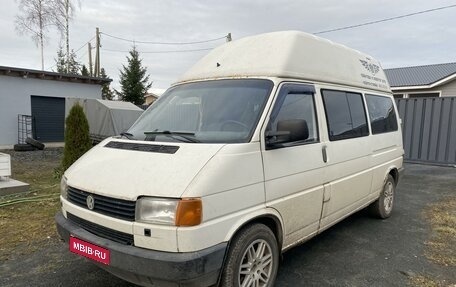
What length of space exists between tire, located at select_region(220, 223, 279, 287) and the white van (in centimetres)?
1

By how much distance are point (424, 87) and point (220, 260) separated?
1931 cm

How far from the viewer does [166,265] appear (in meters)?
2.43

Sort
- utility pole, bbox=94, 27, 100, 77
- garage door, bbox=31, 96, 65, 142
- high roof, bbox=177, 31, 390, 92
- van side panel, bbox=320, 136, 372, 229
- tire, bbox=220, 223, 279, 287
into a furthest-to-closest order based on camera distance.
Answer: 1. utility pole, bbox=94, 27, 100, 77
2. garage door, bbox=31, 96, 65, 142
3. van side panel, bbox=320, 136, 372, 229
4. high roof, bbox=177, 31, 390, 92
5. tire, bbox=220, 223, 279, 287

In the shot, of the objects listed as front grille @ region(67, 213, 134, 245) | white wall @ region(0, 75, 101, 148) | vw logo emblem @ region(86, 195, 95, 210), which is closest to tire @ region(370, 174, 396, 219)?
front grille @ region(67, 213, 134, 245)

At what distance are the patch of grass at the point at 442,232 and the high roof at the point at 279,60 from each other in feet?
7.95

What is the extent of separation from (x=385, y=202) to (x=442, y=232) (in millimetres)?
903

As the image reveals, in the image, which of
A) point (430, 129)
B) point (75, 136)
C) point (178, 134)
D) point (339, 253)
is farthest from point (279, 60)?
point (430, 129)

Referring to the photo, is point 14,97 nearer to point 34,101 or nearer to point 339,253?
point 34,101

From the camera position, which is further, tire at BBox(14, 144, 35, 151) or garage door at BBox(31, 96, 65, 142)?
garage door at BBox(31, 96, 65, 142)

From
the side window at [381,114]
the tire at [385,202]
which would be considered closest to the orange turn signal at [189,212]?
the side window at [381,114]

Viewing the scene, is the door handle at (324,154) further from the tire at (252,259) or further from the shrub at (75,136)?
the shrub at (75,136)

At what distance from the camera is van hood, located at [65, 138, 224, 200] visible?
8.41 ft

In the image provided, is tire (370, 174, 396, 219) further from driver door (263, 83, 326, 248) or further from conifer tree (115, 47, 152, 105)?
conifer tree (115, 47, 152, 105)

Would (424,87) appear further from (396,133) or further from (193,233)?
(193,233)
